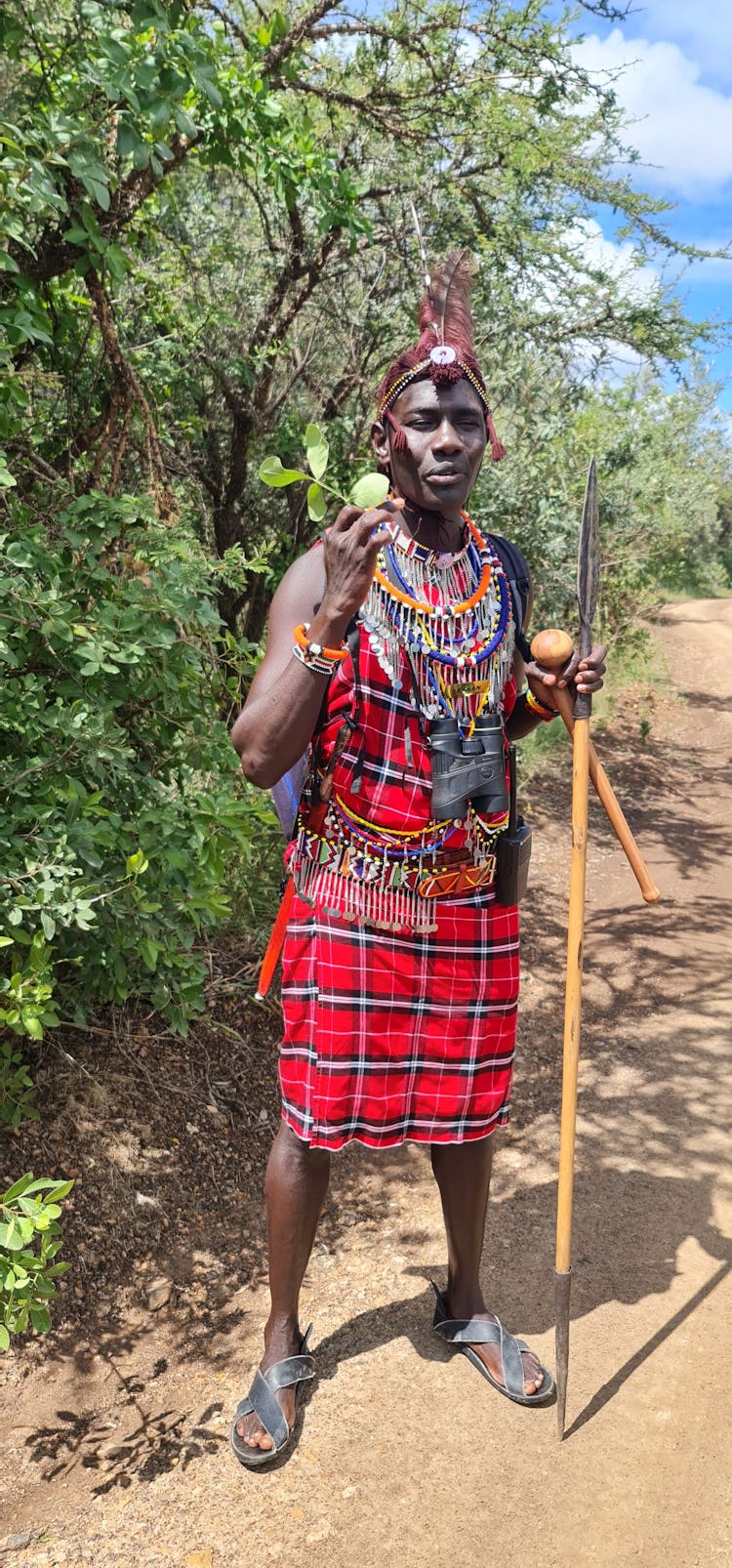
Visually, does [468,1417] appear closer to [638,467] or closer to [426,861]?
[426,861]

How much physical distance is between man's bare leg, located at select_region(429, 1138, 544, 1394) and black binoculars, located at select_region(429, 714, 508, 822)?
0.77 m

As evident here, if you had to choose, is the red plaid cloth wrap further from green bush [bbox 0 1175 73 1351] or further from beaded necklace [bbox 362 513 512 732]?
green bush [bbox 0 1175 73 1351]

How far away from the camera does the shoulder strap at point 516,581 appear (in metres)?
2.33

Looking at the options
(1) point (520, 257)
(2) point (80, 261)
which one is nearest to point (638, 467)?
(1) point (520, 257)

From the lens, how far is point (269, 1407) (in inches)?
88.4

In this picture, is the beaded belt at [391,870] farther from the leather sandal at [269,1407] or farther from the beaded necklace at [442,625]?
the leather sandal at [269,1407]

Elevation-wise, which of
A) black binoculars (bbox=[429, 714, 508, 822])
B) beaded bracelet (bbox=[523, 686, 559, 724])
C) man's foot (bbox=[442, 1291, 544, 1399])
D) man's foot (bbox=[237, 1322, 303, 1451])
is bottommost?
man's foot (bbox=[442, 1291, 544, 1399])

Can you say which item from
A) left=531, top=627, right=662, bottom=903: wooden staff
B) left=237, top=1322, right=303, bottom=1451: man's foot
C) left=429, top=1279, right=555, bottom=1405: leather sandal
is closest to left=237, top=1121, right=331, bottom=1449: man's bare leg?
left=237, top=1322, right=303, bottom=1451: man's foot

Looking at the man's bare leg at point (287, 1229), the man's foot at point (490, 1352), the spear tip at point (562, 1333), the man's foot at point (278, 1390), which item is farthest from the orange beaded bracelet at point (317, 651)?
the man's foot at point (490, 1352)

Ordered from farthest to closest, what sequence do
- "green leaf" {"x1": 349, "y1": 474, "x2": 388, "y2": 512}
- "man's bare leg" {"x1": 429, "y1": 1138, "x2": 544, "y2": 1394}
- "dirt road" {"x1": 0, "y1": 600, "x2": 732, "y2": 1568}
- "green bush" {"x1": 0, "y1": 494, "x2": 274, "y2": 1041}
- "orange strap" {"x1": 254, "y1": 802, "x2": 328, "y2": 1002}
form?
"man's bare leg" {"x1": 429, "y1": 1138, "x2": 544, "y2": 1394}, "green bush" {"x1": 0, "y1": 494, "x2": 274, "y2": 1041}, "orange strap" {"x1": 254, "y1": 802, "x2": 328, "y2": 1002}, "dirt road" {"x1": 0, "y1": 600, "x2": 732, "y2": 1568}, "green leaf" {"x1": 349, "y1": 474, "x2": 388, "y2": 512}

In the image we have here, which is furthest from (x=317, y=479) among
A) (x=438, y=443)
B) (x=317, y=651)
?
(x=438, y=443)

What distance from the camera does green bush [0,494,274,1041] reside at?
228 cm

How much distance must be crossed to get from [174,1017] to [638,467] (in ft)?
28.1

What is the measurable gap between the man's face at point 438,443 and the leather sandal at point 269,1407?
5.71 ft
